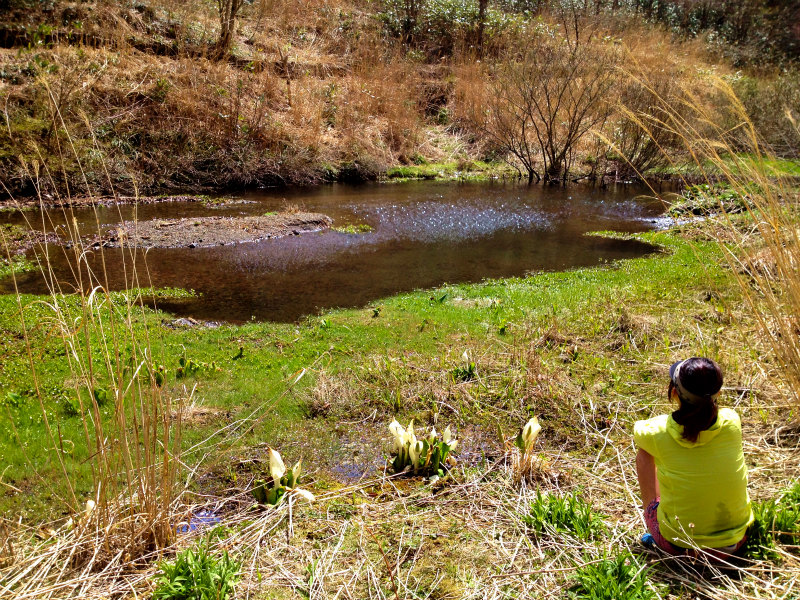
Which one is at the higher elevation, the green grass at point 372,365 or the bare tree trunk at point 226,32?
the bare tree trunk at point 226,32

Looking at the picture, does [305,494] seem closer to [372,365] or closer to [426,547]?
[426,547]

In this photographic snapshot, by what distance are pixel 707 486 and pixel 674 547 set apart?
319 millimetres

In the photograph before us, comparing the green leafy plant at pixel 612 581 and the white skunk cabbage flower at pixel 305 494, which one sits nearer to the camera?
the green leafy plant at pixel 612 581

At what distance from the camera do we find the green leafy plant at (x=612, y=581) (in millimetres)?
2525

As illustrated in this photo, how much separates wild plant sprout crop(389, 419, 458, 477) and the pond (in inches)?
136

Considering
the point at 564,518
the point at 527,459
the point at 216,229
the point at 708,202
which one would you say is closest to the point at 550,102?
the point at 216,229

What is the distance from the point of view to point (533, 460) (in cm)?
379

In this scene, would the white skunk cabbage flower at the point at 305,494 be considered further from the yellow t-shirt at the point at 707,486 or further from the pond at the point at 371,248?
the pond at the point at 371,248

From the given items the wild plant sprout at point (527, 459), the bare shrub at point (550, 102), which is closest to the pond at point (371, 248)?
the bare shrub at point (550, 102)

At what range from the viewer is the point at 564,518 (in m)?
3.14

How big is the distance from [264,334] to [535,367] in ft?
9.41

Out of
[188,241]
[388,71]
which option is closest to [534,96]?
[388,71]

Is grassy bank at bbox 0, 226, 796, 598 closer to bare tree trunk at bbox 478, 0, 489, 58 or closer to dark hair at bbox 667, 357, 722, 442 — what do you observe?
dark hair at bbox 667, 357, 722, 442

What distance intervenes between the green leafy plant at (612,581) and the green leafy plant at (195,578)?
1.43 metres
